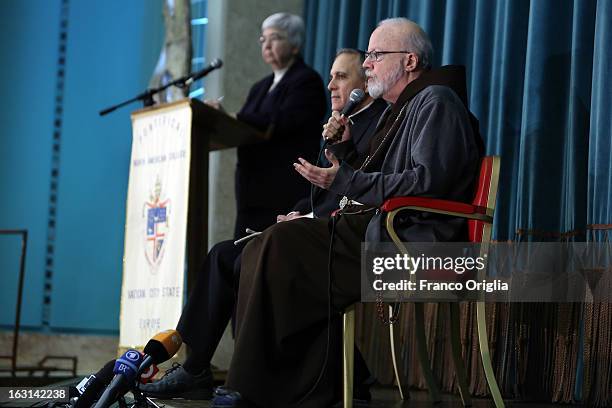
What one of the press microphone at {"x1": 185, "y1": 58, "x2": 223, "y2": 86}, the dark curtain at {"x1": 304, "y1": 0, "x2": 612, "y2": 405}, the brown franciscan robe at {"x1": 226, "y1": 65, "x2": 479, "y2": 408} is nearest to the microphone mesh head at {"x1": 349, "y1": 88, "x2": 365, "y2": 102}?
the brown franciscan robe at {"x1": 226, "y1": 65, "x2": 479, "y2": 408}

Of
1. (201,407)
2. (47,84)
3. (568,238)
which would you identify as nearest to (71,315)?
(47,84)

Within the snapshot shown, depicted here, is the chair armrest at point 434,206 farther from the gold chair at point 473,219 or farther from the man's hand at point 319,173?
the man's hand at point 319,173

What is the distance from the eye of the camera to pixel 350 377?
2479 millimetres

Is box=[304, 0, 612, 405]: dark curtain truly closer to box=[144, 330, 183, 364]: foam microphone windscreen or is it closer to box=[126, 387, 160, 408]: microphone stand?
box=[144, 330, 183, 364]: foam microphone windscreen

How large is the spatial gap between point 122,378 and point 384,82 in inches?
52.6

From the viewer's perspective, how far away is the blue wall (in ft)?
18.4

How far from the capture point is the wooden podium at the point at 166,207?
12.3 feet

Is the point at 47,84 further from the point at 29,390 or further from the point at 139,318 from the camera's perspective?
the point at 29,390

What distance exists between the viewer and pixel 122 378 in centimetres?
230

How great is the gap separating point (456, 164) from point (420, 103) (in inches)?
10.0

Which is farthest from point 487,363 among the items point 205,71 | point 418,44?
point 205,71

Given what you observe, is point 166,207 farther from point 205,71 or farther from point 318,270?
point 318,270

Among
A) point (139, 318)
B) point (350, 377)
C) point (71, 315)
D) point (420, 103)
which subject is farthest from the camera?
point (71, 315)

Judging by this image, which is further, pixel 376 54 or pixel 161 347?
pixel 376 54
